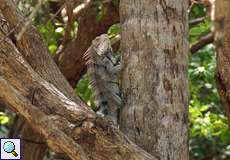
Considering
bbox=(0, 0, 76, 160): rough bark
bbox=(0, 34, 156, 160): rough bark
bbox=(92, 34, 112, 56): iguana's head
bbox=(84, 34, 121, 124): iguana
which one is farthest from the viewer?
bbox=(92, 34, 112, 56): iguana's head

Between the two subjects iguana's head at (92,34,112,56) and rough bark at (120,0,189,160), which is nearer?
rough bark at (120,0,189,160)

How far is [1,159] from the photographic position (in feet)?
13.1

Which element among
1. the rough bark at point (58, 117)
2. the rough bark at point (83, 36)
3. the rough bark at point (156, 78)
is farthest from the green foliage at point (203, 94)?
the rough bark at point (58, 117)

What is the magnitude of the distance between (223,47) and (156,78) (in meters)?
0.56

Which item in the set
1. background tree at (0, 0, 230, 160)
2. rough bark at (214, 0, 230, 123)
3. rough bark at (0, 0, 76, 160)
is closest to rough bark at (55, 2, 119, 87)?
background tree at (0, 0, 230, 160)

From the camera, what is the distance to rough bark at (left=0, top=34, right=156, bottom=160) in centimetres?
363

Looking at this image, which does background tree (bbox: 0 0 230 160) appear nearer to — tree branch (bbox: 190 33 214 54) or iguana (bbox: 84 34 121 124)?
tree branch (bbox: 190 33 214 54)

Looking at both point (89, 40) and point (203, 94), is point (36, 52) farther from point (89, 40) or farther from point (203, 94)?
point (203, 94)

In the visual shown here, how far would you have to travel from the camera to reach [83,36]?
6.17 metres

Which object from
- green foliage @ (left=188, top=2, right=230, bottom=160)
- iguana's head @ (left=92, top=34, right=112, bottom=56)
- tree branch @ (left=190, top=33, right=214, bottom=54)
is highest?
iguana's head @ (left=92, top=34, right=112, bottom=56)

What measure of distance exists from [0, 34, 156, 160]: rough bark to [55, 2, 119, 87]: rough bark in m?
2.29

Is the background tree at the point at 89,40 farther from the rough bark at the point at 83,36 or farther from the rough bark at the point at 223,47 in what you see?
the rough bark at the point at 223,47

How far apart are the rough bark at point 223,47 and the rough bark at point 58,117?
0.74 m

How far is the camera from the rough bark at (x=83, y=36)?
20.1 feet
